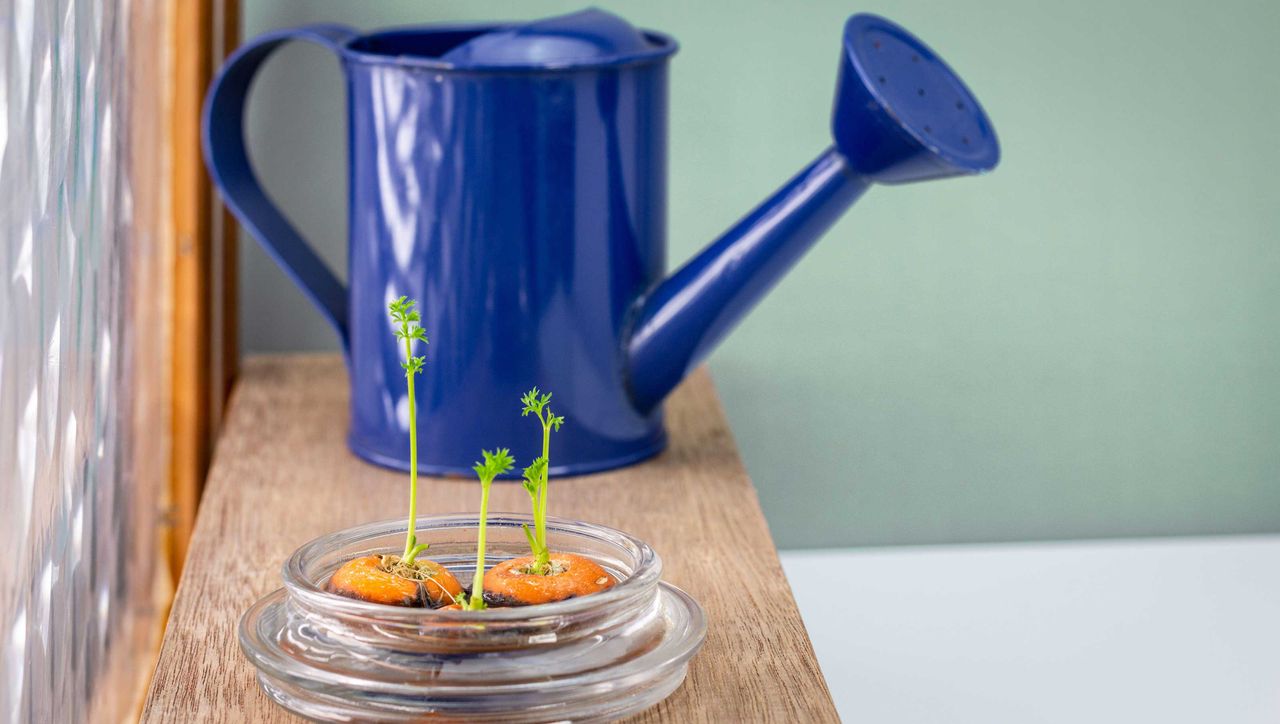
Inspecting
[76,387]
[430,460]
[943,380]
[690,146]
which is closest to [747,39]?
[690,146]

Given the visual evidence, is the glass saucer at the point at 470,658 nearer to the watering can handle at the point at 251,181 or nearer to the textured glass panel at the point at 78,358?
the textured glass panel at the point at 78,358

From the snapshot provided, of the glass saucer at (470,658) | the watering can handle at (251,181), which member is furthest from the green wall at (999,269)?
the glass saucer at (470,658)

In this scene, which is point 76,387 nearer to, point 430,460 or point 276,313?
point 430,460

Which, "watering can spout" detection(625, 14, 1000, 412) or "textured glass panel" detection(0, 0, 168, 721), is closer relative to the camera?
"textured glass panel" detection(0, 0, 168, 721)

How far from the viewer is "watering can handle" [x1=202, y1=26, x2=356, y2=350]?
2.42 feet

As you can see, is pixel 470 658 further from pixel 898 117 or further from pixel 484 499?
pixel 898 117

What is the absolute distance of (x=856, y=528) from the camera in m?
1.00

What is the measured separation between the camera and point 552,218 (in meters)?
0.69

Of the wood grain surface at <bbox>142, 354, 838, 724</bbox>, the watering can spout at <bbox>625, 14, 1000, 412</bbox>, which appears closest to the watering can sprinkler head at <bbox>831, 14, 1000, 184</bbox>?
the watering can spout at <bbox>625, 14, 1000, 412</bbox>

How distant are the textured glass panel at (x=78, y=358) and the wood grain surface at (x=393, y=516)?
0.05 metres

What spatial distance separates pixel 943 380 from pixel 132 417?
535 mm

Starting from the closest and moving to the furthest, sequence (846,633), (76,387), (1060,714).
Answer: (76,387), (1060,714), (846,633)

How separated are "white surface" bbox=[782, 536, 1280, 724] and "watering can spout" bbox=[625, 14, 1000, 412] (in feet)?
0.66

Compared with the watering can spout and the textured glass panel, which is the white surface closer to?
the watering can spout
